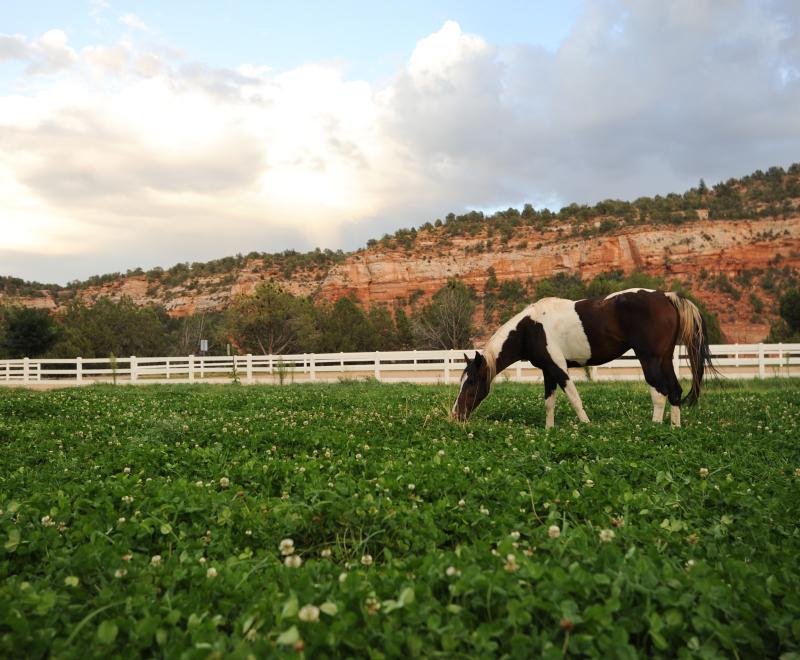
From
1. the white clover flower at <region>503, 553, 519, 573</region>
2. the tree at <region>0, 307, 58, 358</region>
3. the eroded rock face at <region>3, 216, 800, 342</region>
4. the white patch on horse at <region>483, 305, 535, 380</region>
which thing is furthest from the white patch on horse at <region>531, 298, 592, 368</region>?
the eroded rock face at <region>3, 216, 800, 342</region>

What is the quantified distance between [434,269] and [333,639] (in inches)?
2718

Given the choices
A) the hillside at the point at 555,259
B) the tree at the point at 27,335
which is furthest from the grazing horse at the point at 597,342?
the hillside at the point at 555,259

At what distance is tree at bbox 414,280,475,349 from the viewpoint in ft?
147

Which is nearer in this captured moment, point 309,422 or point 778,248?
point 309,422

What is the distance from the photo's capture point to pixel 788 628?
2.21 m

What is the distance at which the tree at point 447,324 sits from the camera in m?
44.9

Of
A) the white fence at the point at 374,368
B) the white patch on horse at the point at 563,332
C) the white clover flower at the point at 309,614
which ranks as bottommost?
the white fence at the point at 374,368

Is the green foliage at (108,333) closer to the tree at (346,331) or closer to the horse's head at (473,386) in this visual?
the tree at (346,331)

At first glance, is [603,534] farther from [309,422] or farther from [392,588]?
[309,422]

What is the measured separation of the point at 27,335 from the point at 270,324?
57.9 ft

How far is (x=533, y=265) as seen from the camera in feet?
217

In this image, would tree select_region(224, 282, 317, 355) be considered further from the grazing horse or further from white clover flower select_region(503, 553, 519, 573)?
white clover flower select_region(503, 553, 519, 573)

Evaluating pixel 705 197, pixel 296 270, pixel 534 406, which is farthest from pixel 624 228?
pixel 534 406

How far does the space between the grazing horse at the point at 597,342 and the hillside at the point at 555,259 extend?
49635mm
